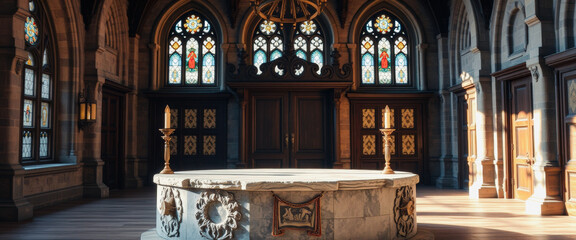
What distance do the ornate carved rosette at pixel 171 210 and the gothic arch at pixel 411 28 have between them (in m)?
9.42

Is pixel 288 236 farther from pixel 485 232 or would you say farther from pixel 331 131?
pixel 331 131

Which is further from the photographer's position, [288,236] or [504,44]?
[504,44]

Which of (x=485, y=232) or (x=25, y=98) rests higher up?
(x=25, y=98)

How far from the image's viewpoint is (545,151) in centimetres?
909

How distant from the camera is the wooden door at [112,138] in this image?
1281 cm

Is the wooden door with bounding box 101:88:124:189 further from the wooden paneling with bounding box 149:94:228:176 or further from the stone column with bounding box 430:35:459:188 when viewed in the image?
the stone column with bounding box 430:35:459:188

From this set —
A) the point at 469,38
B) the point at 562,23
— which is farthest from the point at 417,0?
the point at 562,23

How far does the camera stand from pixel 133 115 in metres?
14.1

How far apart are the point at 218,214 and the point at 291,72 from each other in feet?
26.6

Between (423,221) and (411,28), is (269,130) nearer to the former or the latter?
(411,28)

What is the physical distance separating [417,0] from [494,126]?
5.01 m

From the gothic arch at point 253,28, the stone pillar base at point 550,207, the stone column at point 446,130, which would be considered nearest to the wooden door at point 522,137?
the stone pillar base at point 550,207

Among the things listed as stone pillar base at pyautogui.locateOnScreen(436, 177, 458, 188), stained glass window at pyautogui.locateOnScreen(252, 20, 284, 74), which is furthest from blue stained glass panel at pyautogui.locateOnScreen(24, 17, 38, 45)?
stone pillar base at pyautogui.locateOnScreen(436, 177, 458, 188)

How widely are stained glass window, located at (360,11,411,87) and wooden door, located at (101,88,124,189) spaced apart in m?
7.27
